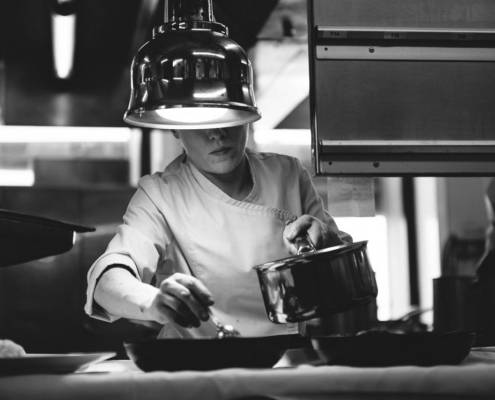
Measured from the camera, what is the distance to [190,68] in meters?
1.62

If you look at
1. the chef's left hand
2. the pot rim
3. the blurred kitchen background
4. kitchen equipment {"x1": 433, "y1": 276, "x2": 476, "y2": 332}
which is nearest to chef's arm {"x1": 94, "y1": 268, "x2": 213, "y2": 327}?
the pot rim

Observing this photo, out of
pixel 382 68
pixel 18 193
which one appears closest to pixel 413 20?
pixel 382 68

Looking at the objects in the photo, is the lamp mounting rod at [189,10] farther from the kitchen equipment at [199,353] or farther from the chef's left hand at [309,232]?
the kitchen equipment at [199,353]

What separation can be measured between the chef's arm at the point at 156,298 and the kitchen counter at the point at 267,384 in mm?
140

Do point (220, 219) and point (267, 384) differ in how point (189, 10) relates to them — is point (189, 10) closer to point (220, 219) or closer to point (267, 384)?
point (220, 219)

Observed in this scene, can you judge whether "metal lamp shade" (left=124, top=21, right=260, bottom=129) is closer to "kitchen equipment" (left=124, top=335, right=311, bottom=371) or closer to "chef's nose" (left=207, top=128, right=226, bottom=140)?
"chef's nose" (left=207, top=128, right=226, bottom=140)

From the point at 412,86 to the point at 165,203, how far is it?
916 mm

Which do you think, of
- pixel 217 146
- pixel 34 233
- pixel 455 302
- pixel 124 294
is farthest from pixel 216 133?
pixel 455 302

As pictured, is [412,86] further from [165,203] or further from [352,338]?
[352,338]

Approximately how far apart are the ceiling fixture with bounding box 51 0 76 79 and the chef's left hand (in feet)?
7.71

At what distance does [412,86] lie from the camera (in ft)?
8.18

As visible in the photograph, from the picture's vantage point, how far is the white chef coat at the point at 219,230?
2.16 m

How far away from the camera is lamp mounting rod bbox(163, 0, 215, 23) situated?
1.73 meters

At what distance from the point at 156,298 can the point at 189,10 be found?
702 millimetres
